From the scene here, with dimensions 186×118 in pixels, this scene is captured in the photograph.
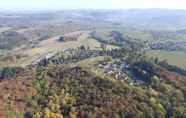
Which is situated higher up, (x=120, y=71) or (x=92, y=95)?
(x=92, y=95)

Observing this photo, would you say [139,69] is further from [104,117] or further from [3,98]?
[3,98]

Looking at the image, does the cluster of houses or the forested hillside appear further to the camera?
the cluster of houses

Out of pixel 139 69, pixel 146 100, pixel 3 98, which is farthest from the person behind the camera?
pixel 139 69

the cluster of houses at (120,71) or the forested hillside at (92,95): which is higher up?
the forested hillside at (92,95)

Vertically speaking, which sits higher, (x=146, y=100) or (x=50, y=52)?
(x=146, y=100)

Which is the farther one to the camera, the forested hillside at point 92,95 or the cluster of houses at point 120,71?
the cluster of houses at point 120,71

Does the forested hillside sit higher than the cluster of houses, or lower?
higher

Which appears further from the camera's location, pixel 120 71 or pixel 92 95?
pixel 120 71

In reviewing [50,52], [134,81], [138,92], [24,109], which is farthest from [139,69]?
[50,52]
